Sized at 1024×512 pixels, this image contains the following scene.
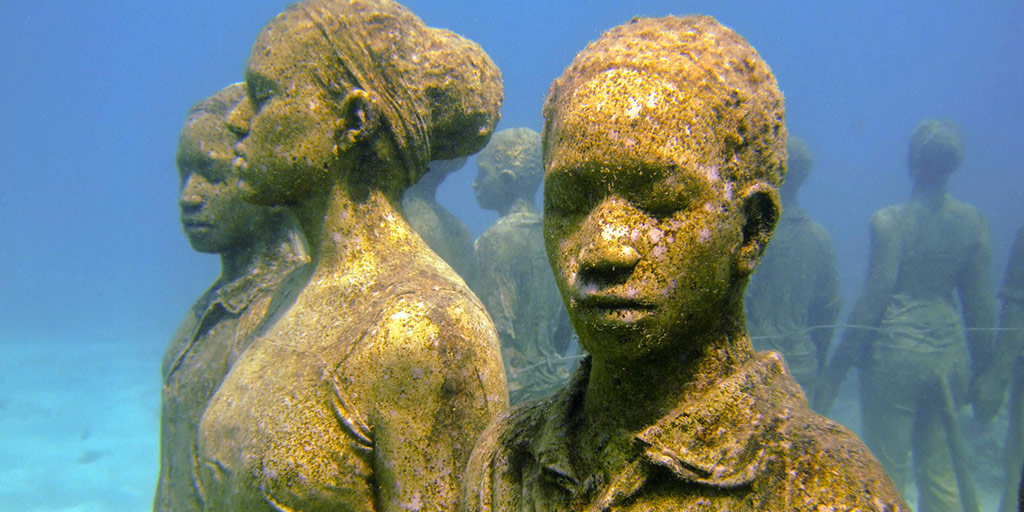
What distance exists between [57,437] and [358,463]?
19.0m

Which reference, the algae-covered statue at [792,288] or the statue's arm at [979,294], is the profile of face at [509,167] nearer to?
the algae-covered statue at [792,288]

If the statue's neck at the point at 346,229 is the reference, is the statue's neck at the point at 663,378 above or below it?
below

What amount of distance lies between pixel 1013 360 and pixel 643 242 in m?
10.3

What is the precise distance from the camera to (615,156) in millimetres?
1108

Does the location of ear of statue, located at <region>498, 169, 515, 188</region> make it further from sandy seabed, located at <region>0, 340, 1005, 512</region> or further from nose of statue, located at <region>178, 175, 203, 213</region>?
sandy seabed, located at <region>0, 340, 1005, 512</region>

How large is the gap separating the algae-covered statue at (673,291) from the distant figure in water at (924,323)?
7935mm

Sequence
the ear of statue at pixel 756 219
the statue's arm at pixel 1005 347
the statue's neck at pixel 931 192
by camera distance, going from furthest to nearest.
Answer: the statue's neck at pixel 931 192, the statue's arm at pixel 1005 347, the ear of statue at pixel 756 219

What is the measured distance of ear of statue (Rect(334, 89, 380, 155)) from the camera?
216cm

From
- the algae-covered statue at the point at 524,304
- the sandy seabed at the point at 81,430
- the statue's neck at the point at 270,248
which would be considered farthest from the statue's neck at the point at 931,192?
the statue's neck at the point at 270,248

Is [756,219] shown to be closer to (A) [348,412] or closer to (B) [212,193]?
(A) [348,412]

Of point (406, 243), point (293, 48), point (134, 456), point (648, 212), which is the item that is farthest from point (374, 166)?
point (134, 456)

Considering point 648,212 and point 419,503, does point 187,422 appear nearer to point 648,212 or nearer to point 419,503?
point 419,503

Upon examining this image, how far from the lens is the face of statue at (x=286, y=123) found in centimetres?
217

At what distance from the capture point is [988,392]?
8.78 m
